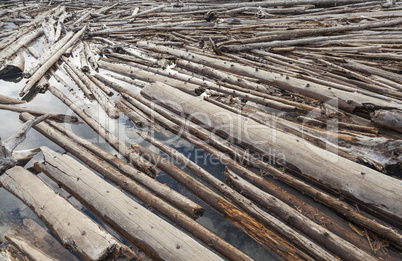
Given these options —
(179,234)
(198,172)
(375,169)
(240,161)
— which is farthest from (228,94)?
(179,234)

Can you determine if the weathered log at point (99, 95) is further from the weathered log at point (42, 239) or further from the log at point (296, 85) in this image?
the log at point (296, 85)

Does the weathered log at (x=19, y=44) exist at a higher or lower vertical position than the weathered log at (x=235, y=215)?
higher

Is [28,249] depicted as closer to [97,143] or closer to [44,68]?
[97,143]

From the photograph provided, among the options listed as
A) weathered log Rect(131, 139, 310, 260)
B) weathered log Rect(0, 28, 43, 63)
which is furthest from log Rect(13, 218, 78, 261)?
weathered log Rect(0, 28, 43, 63)

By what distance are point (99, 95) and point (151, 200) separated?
4.01 meters

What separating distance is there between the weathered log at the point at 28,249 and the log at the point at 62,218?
0.77 feet

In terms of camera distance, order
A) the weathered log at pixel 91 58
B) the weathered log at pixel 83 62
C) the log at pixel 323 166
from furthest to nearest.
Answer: the weathered log at pixel 91 58 < the weathered log at pixel 83 62 < the log at pixel 323 166

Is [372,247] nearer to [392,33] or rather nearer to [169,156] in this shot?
[169,156]

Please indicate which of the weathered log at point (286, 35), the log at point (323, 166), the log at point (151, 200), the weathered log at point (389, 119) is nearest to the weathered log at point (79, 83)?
the log at point (151, 200)

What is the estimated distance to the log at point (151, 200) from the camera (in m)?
2.80

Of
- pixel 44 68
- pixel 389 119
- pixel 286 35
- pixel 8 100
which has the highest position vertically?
pixel 286 35

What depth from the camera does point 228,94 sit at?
597 centimetres

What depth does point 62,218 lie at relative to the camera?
297 centimetres

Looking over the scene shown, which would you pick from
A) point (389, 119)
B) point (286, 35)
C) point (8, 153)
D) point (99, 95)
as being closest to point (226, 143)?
point (389, 119)
